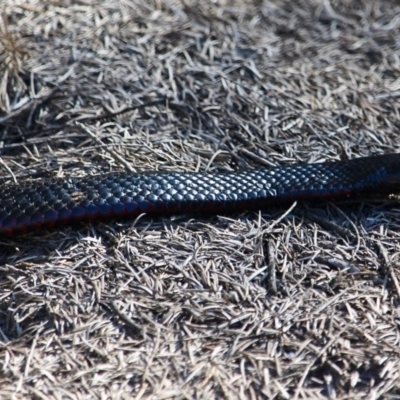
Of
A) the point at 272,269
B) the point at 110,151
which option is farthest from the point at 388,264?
the point at 110,151

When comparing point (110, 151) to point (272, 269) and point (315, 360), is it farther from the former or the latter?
point (315, 360)

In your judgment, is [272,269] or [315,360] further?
[272,269]

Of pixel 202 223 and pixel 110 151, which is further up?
pixel 110 151

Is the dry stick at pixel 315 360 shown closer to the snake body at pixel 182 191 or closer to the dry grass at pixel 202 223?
the dry grass at pixel 202 223

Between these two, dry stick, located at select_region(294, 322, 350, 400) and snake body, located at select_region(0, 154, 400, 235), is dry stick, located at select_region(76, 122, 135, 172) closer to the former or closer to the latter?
snake body, located at select_region(0, 154, 400, 235)

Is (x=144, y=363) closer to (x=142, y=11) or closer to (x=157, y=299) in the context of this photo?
(x=157, y=299)
